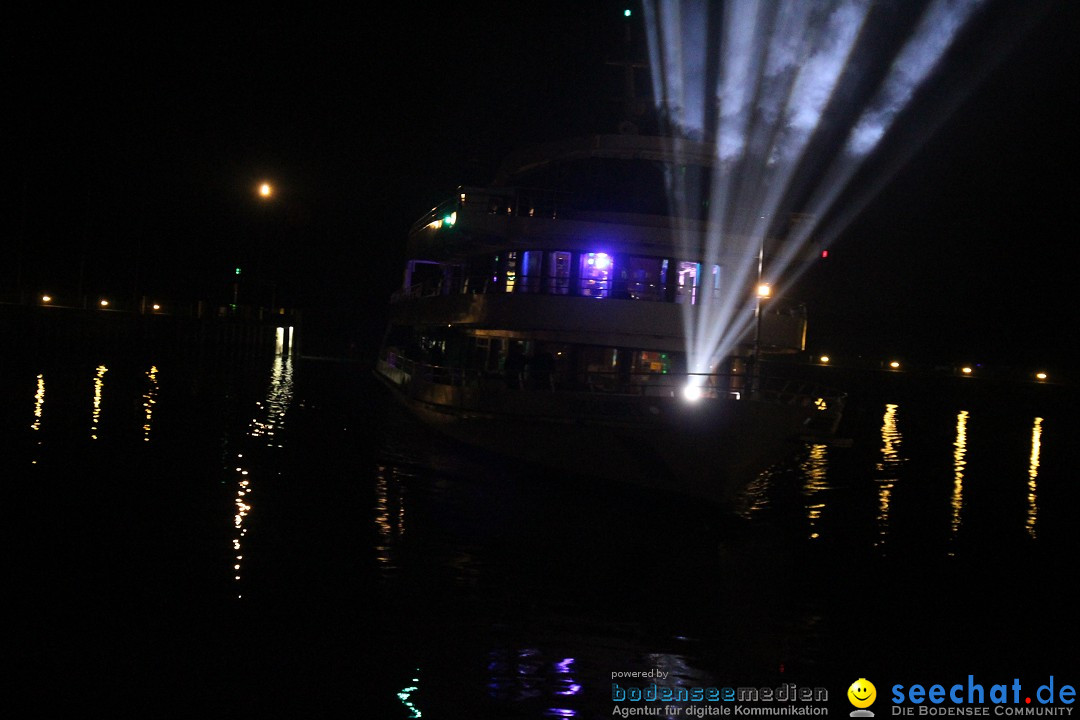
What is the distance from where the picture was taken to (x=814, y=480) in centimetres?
2262

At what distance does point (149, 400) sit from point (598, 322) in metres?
19.0

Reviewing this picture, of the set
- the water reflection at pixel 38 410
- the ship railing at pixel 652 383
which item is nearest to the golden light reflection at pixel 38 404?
the water reflection at pixel 38 410

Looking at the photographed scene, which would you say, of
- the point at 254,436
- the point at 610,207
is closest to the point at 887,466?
the point at 610,207

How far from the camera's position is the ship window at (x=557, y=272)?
20453mm

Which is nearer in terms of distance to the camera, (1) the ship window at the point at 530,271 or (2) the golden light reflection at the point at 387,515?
(2) the golden light reflection at the point at 387,515

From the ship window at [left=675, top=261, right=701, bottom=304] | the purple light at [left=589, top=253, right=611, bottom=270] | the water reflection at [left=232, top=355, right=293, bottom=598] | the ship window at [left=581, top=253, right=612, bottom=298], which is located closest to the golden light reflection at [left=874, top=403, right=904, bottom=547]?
the ship window at [left=675, top=261, right=701, bottom=304]

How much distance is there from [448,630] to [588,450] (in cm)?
875

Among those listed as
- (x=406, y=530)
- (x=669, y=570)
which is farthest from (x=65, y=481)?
(x=669, y=570)

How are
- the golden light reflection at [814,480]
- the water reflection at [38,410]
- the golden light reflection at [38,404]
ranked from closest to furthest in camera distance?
the golden light reflection at [814,480] → the water reflection at [38,410] → the golden light reflection at [38,404]

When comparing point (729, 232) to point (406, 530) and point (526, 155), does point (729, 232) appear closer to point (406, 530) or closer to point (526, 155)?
point (526, 155)

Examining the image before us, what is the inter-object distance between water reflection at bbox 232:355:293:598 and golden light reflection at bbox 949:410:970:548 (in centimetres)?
1202

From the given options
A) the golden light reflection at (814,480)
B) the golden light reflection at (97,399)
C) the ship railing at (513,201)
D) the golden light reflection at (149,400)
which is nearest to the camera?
the golden light reflection at (814,480)

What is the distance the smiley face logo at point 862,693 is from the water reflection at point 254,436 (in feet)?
21.2

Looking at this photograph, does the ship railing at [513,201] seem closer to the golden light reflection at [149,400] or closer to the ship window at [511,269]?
the ship window at [511,269]
